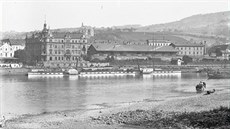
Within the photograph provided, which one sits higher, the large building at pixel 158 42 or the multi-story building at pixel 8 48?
the large building at pixel 158 42

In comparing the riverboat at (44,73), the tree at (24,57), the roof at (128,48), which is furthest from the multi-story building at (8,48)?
the riverboat at (44,73)

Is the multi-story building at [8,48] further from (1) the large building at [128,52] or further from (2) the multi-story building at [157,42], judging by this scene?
(2) the multi-story building at [157,42]

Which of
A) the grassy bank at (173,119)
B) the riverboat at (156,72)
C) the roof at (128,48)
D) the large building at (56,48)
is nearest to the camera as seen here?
the grassy bank at (173,119)

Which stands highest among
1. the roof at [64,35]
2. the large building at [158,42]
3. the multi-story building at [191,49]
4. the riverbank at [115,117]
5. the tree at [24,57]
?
the roof at [64,35]

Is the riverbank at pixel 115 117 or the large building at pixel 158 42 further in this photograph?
the large building at pixel 158 42

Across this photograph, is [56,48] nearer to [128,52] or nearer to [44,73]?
[128,52]

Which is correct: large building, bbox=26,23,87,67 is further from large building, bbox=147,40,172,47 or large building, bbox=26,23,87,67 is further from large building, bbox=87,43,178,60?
large building, bbox=147,40,172,47

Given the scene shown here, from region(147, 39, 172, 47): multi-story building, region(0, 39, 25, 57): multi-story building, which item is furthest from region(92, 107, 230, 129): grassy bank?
region(147, 39, 172, 47): multi-story building

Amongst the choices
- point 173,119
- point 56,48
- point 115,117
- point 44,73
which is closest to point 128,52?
point 56,48
